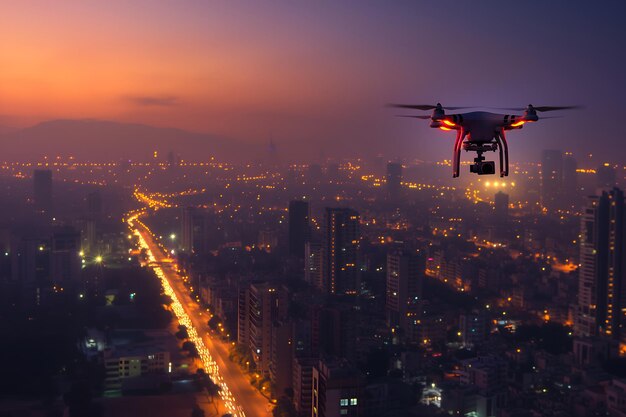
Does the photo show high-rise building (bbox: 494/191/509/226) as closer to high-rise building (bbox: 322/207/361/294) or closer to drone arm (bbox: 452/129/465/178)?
high-rise building (bbox: 322/207/361/294)

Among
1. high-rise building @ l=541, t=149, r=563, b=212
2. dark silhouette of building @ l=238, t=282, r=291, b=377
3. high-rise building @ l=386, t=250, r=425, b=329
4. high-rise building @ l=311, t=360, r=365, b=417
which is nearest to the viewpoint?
high-rise building @ l=311, t=360, r=365, b=417

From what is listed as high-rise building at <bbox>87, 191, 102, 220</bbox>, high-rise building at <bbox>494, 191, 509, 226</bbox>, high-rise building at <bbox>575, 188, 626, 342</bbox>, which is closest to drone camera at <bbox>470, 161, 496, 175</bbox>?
high-rise building at <bbox>575, 188, 626, 342</bbox>

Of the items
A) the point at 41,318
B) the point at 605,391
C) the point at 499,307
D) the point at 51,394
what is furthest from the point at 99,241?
the point at 605,391

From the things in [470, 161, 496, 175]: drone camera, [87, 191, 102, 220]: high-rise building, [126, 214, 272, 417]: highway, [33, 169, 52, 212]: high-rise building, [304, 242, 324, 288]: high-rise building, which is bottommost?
[126, 214, 272, 417]: highway

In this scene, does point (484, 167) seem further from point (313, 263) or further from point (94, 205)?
point (94, 205)

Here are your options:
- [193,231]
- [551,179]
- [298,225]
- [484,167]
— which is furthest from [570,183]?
[484,167]

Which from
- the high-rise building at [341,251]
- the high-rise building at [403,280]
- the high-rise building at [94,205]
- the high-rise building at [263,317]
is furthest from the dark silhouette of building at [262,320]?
the high-rise building at [94,205]
